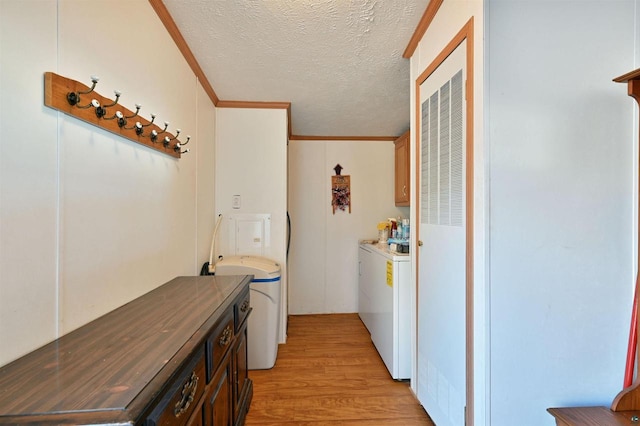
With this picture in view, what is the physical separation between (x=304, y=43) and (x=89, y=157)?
4.64 ft

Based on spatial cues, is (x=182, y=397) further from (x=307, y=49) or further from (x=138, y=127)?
(x=307, y=49)

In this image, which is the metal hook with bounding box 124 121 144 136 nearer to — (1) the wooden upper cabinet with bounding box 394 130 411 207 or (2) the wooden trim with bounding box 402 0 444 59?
(2) the wooden trim with bounding box 402 0 444 59

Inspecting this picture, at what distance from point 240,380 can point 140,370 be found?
3.45 feet

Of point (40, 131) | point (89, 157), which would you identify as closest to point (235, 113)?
point (89, 157)

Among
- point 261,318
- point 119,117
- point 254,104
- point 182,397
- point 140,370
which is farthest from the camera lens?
point 254,104

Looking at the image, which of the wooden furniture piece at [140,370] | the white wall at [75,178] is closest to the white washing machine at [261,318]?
the white wall at [75,178]

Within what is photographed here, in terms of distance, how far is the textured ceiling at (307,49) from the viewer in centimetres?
155

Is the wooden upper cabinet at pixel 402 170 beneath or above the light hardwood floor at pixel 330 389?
above

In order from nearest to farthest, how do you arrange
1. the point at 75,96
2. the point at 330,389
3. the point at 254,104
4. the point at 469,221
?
the point at 75,96 → the point at 469,221 → the point at 330,389 → the point at 254,104

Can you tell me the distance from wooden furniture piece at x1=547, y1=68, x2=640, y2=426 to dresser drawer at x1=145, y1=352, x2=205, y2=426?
1331 millimetres

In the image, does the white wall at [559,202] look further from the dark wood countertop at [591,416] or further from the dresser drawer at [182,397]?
the dresser drawer at [182,397]

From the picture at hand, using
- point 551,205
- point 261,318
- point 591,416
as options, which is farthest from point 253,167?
point 591,416

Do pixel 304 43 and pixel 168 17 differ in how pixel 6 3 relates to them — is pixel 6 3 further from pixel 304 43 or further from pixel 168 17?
pixel 304 43

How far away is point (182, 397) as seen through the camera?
0.81 metres
